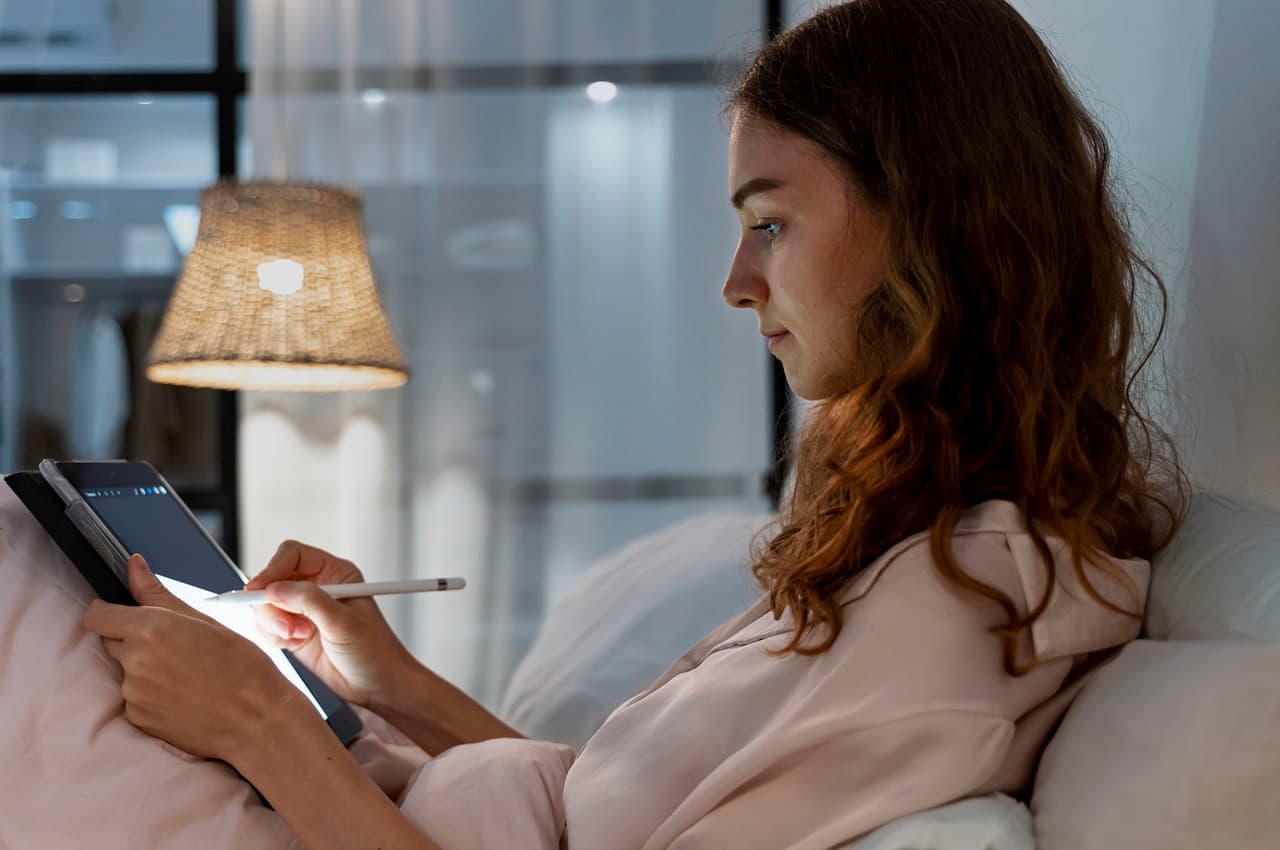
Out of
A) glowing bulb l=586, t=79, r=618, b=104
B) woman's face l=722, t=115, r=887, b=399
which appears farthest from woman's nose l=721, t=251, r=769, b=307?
glowing bulb l=586, t=79, r=618, b=104

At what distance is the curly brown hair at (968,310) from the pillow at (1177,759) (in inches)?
3.9

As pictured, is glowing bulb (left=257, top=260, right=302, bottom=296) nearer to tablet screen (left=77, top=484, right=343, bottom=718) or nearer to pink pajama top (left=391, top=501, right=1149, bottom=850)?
tablet screen (left=77, top=484, right=343, bottom=718)

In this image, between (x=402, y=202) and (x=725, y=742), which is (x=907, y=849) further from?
(x=402, y=202)

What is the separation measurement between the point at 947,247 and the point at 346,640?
0.63 meters

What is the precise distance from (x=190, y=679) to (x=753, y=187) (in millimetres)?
520

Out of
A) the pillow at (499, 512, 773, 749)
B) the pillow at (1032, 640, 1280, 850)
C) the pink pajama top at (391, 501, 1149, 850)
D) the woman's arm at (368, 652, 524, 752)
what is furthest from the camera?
the pillow at (499, 512, 773, 749)

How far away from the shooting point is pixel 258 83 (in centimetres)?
281

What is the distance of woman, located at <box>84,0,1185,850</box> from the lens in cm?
74

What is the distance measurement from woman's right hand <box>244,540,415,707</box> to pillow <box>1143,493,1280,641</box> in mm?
659

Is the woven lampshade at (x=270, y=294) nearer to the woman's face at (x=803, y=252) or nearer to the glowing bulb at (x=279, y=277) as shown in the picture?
the glowing bulb at (x=279, y=277)

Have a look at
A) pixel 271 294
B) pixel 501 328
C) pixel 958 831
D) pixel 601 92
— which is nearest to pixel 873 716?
pixel 958 831

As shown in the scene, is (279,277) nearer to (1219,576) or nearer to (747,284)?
(747,284)

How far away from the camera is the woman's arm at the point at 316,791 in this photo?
800mm

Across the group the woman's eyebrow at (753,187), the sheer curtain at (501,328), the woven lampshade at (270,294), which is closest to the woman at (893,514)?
the woman's eyebrow at (753,187)
